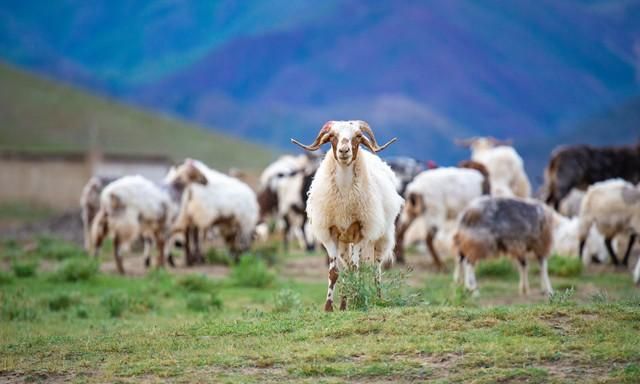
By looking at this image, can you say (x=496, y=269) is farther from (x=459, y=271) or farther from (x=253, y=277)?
(x=253, y=277)

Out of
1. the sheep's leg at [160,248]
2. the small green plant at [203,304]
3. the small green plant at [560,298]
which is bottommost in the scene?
the small green plant at [203,304]

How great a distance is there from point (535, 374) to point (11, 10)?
365 ft

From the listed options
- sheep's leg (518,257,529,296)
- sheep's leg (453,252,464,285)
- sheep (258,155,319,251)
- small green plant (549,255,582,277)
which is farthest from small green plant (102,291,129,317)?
sheep (258,155,319,251)

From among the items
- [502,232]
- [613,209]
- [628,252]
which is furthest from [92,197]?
[628,252]

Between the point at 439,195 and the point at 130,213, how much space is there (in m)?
5.44

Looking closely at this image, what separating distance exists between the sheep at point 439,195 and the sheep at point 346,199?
25.5ft

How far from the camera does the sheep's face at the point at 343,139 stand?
413 inches

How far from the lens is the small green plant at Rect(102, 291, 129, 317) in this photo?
13578 mm

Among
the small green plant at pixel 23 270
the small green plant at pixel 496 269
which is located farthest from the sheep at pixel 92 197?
the small green plant at pixel 496 269

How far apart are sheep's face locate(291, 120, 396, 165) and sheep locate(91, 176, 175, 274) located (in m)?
7.82

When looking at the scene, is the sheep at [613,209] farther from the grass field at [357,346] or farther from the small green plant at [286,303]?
the small green plant at [286,303]

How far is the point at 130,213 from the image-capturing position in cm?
1788

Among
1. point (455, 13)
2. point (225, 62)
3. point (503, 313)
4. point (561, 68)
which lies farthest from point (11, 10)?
point (503, 313)

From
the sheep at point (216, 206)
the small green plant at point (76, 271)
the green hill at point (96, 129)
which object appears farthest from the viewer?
the green hill at point (96, 129)
